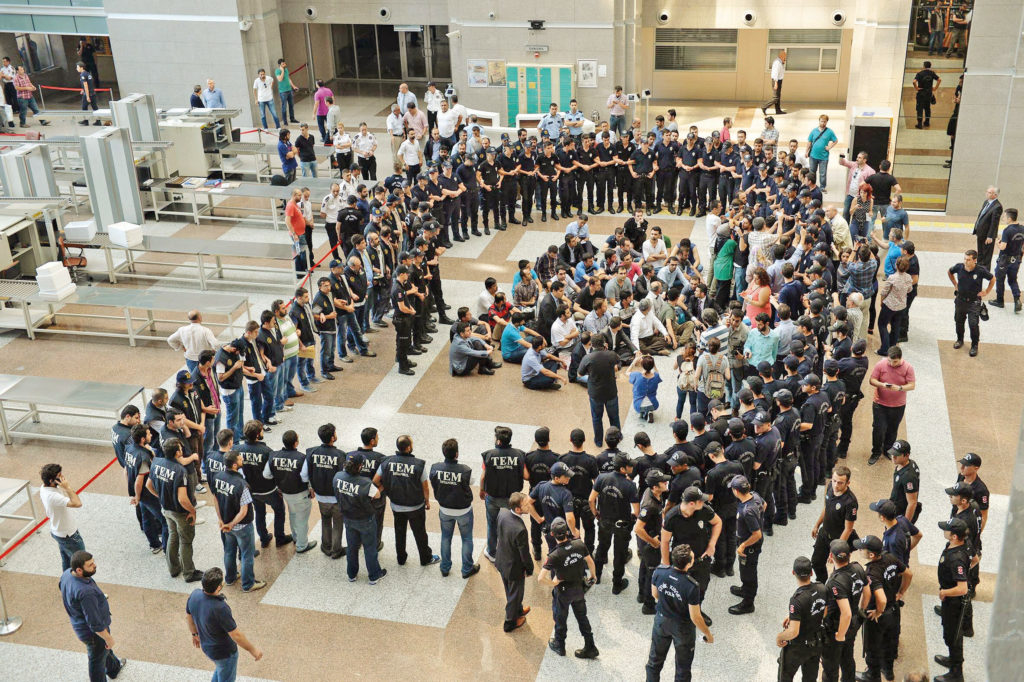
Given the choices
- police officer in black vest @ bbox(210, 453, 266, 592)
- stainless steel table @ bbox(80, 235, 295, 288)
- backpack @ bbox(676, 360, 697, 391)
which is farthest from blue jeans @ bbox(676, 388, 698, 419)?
stainless steel table @ bbox(80, 235, 295, 288)

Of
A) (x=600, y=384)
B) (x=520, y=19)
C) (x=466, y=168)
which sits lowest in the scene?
(x=600, y=384)

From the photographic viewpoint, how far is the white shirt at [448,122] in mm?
20922

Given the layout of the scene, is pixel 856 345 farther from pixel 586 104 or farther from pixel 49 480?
pixel 586 104

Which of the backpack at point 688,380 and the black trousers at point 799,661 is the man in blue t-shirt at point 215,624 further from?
the backpack at point 688,380

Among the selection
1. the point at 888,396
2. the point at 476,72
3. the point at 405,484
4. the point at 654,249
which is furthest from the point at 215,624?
the point at 476,72

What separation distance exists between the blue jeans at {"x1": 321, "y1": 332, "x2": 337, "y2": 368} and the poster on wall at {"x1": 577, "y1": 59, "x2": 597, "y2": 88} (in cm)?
1305

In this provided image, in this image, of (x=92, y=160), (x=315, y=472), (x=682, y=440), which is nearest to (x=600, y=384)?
(x=682, y=440)

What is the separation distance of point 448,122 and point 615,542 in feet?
47.1

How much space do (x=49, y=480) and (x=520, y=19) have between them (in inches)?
708

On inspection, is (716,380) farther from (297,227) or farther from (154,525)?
(297,227)

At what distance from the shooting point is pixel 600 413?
11.0m

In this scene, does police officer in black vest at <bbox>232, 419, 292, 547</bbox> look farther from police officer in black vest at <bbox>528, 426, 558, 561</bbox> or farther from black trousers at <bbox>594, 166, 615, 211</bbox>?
black trousers at <bbox>594, 166, 615, 211</bbox>

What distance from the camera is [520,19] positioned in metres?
23.4

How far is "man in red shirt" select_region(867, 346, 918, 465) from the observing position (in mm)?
10078
